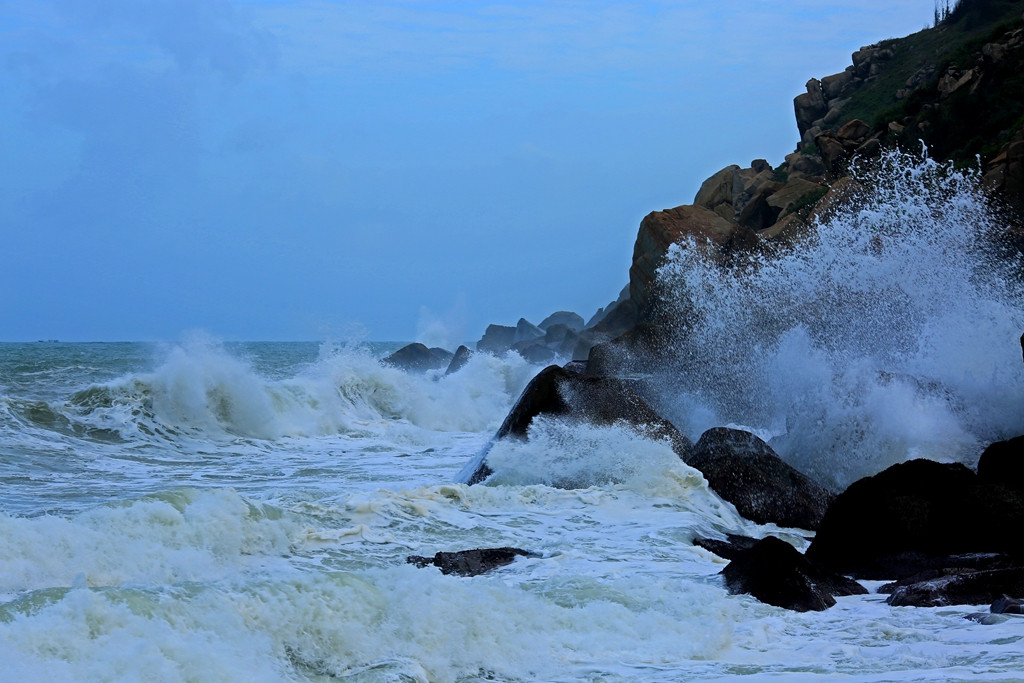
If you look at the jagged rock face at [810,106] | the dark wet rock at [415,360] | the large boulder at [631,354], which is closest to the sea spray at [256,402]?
the large boulder at [631,354]

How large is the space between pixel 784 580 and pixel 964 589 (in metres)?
1.16

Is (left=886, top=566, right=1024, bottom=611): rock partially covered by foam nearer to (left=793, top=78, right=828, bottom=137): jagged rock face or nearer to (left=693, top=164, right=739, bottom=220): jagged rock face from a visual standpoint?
(left=693, top=164, right=739, bottom=220): jagged rock face

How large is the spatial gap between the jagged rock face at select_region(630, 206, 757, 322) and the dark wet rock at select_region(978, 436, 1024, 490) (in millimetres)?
15928

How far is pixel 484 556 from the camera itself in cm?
817

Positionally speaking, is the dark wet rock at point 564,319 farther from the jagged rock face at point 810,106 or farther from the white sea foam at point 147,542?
the white sea foam at point 147,542

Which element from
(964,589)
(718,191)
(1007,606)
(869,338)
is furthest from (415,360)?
(1007,606)

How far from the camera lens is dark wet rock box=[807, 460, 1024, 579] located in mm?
8273

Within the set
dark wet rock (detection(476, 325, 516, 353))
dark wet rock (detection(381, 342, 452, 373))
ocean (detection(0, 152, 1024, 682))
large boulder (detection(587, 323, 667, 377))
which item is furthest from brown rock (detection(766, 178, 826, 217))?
dark wet rock (detection(476, 325, 516, 353))

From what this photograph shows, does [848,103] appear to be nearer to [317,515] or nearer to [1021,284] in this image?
[1021,284]

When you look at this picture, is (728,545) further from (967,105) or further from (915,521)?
(967,105)

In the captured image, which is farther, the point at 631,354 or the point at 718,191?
the point at 718,191

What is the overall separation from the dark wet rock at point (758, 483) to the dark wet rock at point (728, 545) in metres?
0.93

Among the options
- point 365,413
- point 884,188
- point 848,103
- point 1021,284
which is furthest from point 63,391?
point 848,103

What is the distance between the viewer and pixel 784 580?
24.5 feet
